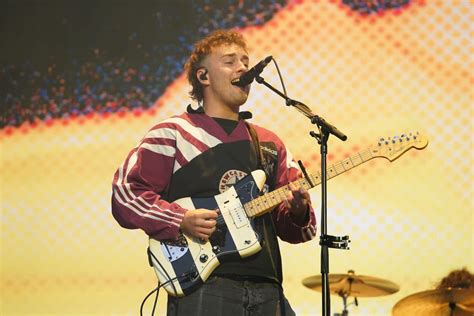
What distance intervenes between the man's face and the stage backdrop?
1.14 meters

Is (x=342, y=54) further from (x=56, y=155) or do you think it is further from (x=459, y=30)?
(x=56, y=155)

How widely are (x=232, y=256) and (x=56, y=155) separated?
7.54ft

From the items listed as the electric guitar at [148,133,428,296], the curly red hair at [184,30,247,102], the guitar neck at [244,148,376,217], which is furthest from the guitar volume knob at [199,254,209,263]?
the curly red hair at [184,30,247,102]

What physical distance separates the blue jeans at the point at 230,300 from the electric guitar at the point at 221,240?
5 cm

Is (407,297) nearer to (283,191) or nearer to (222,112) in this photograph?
(283,191)

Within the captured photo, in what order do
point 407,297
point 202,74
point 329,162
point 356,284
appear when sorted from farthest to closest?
point 329,162 → point 356,284 → point 407,297 → point 202,74

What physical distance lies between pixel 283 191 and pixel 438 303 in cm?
154

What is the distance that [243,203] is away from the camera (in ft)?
10.7

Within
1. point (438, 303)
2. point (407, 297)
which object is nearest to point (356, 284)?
point (407, 297)

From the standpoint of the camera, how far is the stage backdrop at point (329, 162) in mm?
4684

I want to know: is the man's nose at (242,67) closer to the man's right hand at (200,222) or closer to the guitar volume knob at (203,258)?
the man's right hand at (200,222)

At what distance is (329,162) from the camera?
474cm

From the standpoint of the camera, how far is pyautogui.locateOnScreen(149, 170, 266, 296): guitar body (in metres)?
3.12

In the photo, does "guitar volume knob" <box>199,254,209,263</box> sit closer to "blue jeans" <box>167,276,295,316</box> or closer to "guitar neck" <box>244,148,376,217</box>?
"blue jeans" <box>167,276,295,316</box>
